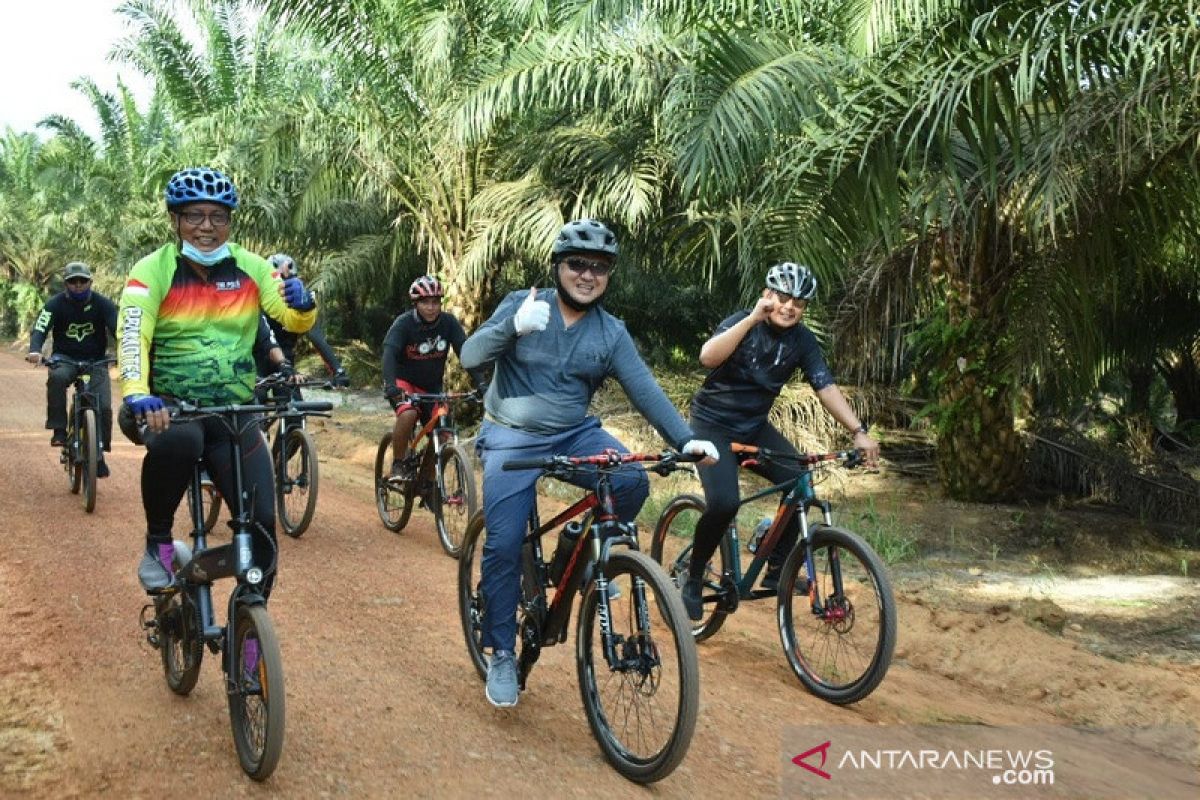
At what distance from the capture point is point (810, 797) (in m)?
4.44

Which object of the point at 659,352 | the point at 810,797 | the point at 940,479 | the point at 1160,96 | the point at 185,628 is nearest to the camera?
the point at 810,797

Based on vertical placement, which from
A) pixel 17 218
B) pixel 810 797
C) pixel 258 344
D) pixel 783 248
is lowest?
pixel 810 797

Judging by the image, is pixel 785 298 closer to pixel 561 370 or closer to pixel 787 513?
pixel 787 513

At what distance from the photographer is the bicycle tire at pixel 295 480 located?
8.89 metres

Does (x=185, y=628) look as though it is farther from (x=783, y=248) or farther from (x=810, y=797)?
(x=783, y=248)

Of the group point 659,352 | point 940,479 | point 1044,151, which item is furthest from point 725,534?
point 659,352

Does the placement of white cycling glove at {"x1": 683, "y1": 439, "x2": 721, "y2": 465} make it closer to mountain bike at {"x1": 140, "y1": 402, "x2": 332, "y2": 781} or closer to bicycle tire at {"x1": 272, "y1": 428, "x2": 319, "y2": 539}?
mountain bike at {"x1": 140, "y1": 402, "x2": 332, "y2": 781}

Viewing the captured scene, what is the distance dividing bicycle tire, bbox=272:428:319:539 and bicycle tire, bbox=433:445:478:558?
0.96 metres

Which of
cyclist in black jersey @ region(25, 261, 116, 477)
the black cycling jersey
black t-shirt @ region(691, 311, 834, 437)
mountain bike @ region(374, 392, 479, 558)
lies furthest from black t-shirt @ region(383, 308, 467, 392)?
black t-shirt @ region(691, 311, 834, 437)

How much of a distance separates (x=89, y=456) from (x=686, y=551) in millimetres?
5423

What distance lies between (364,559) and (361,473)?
203 inches

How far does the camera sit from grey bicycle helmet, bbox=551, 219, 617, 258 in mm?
4641

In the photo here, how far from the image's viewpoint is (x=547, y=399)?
15.9ft
